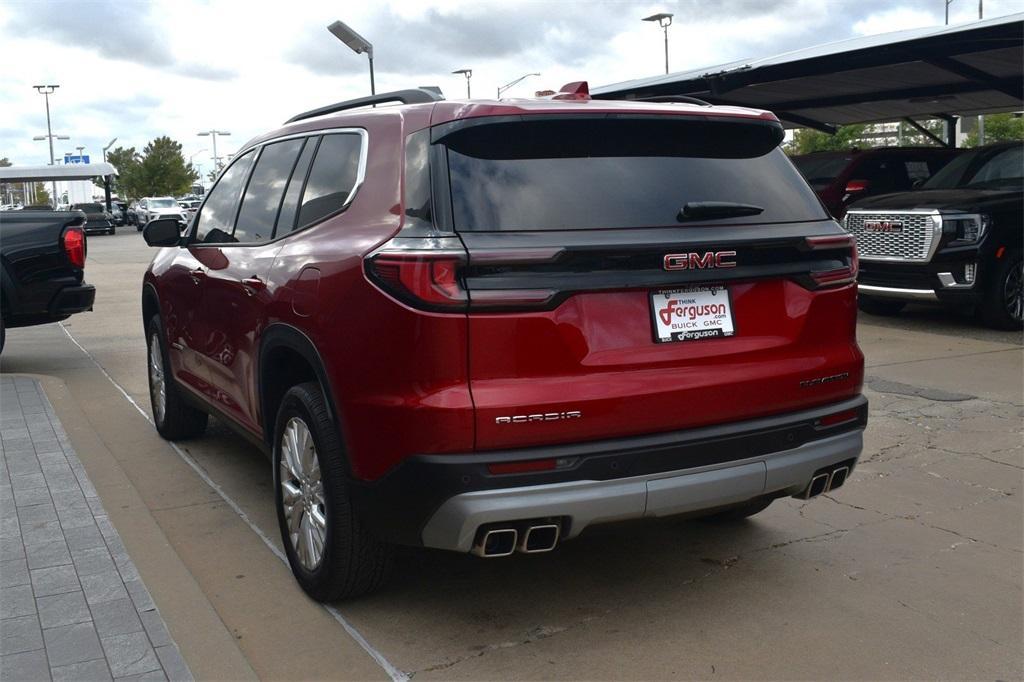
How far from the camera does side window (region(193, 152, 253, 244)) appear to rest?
5.18m

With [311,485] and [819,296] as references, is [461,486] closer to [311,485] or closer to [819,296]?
[311,485]

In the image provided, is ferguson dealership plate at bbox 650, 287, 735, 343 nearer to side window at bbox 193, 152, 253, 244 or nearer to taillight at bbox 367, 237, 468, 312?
taillight at bbox 367, 237, 468, 312

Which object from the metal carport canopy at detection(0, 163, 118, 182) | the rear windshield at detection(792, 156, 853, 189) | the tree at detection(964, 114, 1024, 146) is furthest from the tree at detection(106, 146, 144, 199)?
the rear windshield at detection(792, 156, 853, 189)

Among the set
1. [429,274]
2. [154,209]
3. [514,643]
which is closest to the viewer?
[429,274]

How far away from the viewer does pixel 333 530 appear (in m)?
3.66

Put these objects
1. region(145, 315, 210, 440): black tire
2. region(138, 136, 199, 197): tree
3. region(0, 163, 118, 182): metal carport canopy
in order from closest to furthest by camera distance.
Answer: region(145, 315, 210, 440): black tire → region(0, 163, 118, 182): metal carport canopy → region(138, 136, 199, 197): tree

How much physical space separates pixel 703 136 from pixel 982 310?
7798 millimetres

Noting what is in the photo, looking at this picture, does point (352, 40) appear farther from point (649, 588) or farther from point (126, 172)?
point (126, 172)

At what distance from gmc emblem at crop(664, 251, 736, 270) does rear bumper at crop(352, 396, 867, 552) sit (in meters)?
0.53

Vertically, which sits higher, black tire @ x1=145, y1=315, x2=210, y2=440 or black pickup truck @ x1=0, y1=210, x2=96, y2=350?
black pickup truck @ x1=0, y1=210, x2=96, y2=350

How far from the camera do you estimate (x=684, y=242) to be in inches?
136

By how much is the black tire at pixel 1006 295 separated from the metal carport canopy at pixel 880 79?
131 inches

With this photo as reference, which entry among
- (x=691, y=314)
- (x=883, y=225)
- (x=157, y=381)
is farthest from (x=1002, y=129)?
(x=691, y=314)

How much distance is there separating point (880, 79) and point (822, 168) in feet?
14.0
